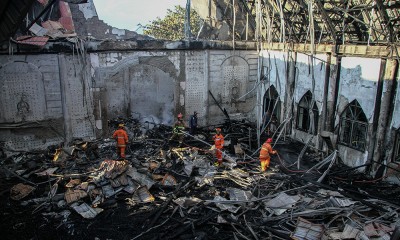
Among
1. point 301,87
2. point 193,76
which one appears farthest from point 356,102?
point 193,76

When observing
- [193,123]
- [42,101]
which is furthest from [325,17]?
[42,101]

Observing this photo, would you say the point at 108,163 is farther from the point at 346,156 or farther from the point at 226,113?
the point at 346,156

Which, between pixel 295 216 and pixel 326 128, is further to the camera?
pixel 326 128

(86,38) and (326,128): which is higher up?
(86,38)

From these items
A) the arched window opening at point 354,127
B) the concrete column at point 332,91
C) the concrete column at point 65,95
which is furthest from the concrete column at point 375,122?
the concrete column at point 65,95

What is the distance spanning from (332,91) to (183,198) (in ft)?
26.6

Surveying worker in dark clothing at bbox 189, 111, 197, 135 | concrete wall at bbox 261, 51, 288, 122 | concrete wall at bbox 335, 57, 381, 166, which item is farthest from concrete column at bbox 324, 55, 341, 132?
worker in dark clothing at bbox 189, 111, 197, 135

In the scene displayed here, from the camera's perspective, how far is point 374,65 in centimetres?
1197

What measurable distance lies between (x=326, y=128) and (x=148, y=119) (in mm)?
8933

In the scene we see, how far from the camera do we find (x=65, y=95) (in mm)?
14375

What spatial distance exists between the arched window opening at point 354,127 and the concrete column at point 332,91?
0.46 m

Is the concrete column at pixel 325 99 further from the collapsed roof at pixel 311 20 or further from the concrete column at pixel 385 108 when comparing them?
the concrete column at pixel 385 108

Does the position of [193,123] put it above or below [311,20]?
below

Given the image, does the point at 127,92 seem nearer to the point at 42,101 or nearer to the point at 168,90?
the point at 168,90
